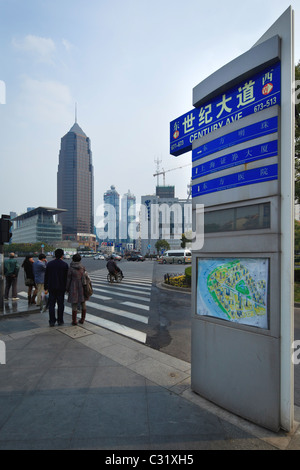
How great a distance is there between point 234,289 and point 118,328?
4180mm

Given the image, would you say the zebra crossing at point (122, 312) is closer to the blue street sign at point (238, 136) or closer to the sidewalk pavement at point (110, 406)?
the sidewalk pavement at point (110, 406)

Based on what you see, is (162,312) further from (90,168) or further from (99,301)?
(90,168)

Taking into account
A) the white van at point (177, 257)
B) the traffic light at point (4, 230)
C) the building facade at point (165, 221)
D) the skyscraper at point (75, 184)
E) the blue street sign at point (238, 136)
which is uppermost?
the skyscraper at point (75, 184)

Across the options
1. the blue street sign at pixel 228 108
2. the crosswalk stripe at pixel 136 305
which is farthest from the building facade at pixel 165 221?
the blue street sign at pixel 228 108

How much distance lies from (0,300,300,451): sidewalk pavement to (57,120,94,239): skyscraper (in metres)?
169

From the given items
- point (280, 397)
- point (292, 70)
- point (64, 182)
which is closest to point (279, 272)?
point (280, 397)

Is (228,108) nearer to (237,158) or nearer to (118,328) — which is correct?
(237,158)

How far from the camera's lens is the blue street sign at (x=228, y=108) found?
2.62 meters

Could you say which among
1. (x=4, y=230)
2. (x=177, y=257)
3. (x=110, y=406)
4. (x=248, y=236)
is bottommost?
(x=177, y=257)

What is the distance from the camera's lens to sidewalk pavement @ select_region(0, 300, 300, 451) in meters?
2.31

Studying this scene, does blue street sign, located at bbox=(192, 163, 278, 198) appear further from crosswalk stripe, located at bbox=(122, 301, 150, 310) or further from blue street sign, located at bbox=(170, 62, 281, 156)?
crosswalk stripe, located at bbox=(122, 301, 150, 310)

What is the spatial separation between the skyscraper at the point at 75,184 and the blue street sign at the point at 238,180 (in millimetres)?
170353

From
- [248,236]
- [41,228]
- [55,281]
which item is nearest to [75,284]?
[55,281]

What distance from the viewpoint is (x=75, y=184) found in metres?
175
